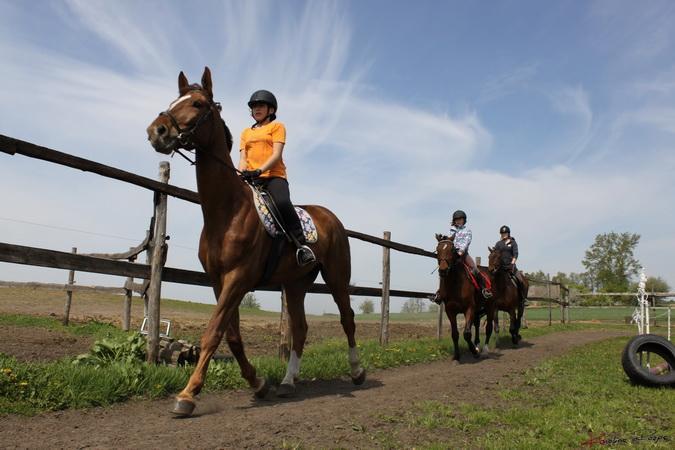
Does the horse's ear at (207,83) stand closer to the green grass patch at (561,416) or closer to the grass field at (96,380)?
the grass field at (96,380)

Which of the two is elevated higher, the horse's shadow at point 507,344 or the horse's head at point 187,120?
the horse's head at point 187,120

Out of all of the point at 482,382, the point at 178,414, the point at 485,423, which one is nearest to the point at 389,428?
the point at 485,423

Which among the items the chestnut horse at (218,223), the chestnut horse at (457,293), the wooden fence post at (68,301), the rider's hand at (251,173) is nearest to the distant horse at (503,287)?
the chestnut horse at (457,293)

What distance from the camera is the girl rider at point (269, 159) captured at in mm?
5664

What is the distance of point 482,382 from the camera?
6961mm

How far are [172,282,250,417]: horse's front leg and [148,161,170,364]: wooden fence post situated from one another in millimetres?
1604

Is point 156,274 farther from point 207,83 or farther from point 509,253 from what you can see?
point 509,253

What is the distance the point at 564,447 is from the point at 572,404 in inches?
68.2

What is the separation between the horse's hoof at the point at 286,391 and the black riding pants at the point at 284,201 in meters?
1.78

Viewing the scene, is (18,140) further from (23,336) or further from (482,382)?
(23,336)

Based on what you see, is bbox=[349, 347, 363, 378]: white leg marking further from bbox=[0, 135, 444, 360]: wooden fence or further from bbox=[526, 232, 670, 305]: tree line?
bbox=[526, 232, 670, 305]: tree line

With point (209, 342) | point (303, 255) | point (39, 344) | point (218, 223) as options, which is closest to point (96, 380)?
point (209, 342)

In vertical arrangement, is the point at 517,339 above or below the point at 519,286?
below

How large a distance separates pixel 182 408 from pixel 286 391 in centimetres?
170
